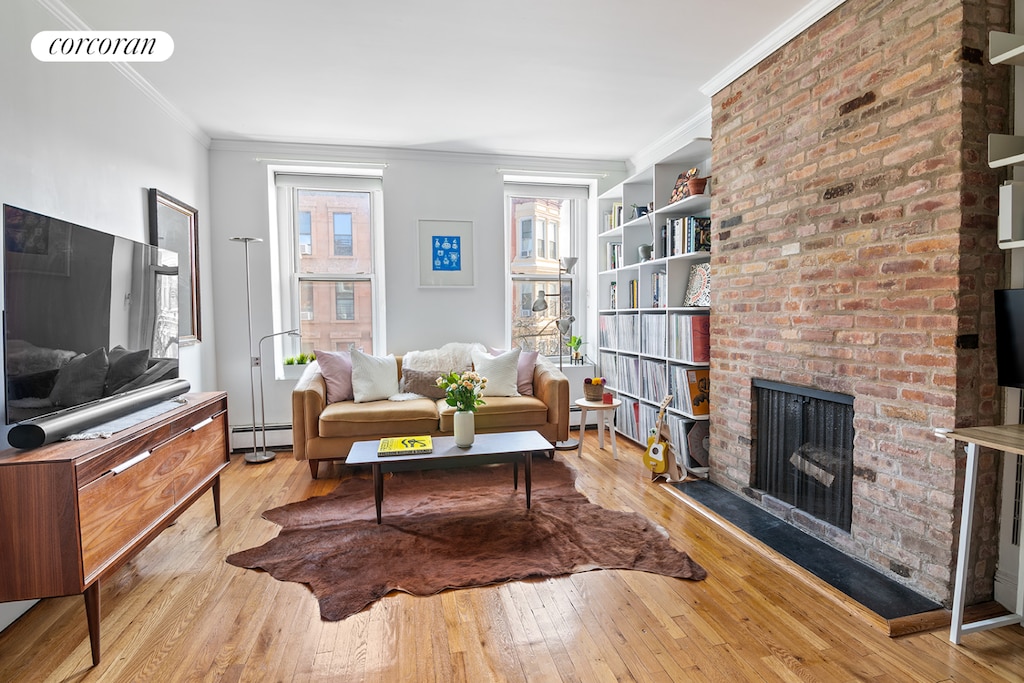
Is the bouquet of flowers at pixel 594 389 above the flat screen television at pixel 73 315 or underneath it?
underneath

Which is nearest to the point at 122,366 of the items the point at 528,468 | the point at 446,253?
the point at 528,468

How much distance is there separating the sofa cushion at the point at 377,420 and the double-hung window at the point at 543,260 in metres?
1.59

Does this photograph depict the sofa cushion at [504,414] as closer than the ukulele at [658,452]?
No

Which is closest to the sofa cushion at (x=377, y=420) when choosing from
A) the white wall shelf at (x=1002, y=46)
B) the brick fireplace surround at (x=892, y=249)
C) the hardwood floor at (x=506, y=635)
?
the hardwood floor at (x=506, y=635)

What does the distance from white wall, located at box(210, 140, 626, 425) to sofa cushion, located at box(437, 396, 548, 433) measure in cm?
106

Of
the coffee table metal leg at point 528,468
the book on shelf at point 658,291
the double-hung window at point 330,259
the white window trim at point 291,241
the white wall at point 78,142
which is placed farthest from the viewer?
the double-hung window at point 330,259

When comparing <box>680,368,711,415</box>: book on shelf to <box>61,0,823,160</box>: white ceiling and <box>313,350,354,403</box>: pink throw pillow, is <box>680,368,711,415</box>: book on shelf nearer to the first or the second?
<box>61,0,823,160</box>: white ceiling

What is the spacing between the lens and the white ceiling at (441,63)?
2.52 metres

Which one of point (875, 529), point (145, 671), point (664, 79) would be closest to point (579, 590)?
point (875, 529)

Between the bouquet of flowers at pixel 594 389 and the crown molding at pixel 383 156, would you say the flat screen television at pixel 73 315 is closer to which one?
the crown molding at pixel 383 156

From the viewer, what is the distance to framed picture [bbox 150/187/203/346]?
10.9 ft

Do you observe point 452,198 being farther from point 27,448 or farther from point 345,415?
point 27,448

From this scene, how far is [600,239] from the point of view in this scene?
5105 mm

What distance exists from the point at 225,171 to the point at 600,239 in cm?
335
